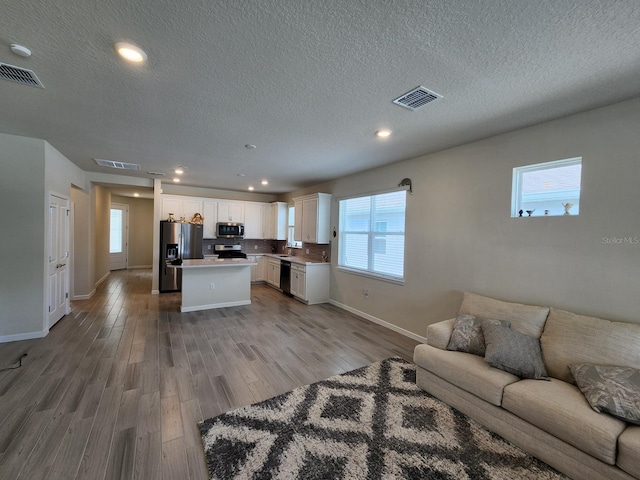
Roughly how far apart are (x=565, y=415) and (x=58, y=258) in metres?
6.46

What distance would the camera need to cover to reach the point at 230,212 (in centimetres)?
764

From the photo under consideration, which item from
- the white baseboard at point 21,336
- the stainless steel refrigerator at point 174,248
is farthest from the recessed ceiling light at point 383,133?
the stainless steel refrigerator at point 174,248

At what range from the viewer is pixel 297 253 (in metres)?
7.53

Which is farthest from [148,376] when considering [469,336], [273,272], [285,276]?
[273,272]

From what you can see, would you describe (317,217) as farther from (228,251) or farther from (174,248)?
(174,248)

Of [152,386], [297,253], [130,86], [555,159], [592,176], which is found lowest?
[152,386]

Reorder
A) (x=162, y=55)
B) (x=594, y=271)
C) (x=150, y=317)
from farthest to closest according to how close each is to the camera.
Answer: (x=150, y=317)
(x=594, y=271)
(x=162, y=55)

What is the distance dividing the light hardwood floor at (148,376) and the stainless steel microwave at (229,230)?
264 centimetres

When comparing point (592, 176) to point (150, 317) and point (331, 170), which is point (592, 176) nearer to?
point (331, 170)

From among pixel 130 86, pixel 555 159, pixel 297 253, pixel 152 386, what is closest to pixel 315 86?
pixel 130 86

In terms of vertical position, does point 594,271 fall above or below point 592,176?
below

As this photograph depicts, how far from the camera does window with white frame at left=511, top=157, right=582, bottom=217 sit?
103 inches

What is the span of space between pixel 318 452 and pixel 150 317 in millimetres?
4099

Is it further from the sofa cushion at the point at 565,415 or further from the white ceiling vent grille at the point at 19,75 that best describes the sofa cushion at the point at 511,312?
the white ceiling vent grille at the point at 19,75
